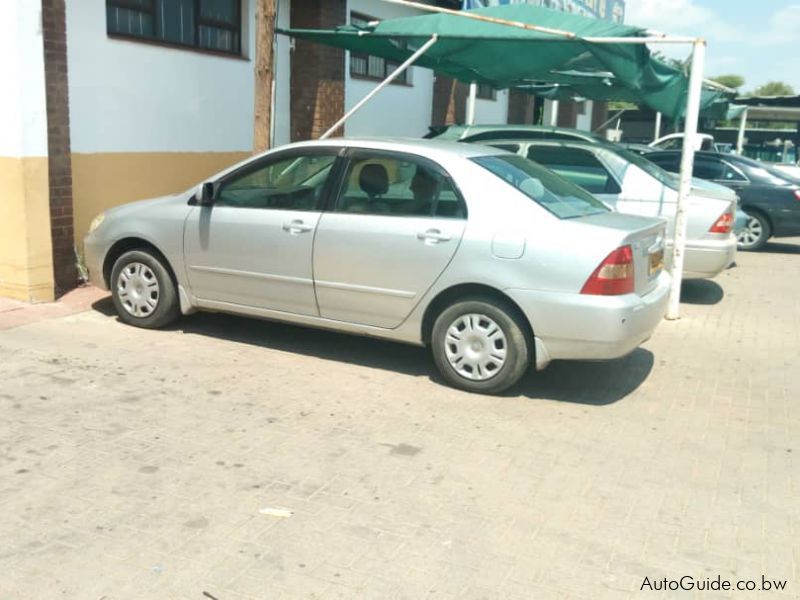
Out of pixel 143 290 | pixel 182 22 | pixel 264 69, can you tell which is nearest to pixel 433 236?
pixel 143 290

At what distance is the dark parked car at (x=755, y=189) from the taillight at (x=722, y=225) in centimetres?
497

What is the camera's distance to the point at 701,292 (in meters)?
9.80

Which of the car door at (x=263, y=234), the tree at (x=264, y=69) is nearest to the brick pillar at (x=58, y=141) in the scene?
the tree at (x=264, y=69)

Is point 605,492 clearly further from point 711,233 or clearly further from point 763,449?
point 711,233

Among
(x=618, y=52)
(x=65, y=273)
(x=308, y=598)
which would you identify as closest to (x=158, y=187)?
(x=65, y=273)

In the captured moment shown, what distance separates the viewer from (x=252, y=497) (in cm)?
405

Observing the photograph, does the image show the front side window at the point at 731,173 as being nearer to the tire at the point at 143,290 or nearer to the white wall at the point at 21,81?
the tire at the point at 143,290

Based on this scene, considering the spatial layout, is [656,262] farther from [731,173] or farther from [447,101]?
[447,101]

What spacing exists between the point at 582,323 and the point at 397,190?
5.30 ft

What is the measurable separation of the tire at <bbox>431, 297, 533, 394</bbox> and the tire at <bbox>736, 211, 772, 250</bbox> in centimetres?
951

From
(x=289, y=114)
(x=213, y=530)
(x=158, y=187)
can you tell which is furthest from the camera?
(x=289, y=114)

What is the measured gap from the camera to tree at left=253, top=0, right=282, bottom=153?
26.7 ft

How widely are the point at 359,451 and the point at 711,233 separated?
18.1ft

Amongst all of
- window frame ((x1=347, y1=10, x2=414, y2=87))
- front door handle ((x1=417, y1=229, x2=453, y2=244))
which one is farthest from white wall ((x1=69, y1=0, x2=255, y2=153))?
front door handle ((x1=417, y1=229, x2=453, y2=244))
